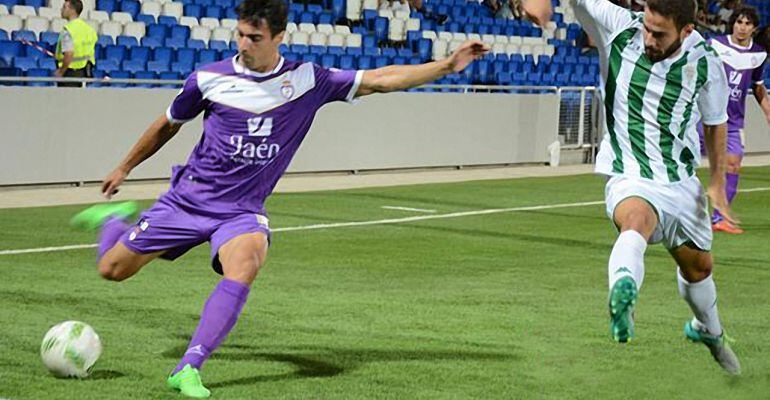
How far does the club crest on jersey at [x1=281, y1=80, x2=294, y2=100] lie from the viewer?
7.02m

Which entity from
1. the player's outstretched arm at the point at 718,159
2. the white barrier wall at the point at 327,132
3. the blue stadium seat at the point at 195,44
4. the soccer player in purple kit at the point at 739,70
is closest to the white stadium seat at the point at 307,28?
the blue stadium seat at the point at 195,44

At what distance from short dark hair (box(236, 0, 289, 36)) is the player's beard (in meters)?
1.74

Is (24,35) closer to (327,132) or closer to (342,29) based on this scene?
(327,132)

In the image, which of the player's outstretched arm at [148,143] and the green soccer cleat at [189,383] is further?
the player's outstretched arm at [148,143]

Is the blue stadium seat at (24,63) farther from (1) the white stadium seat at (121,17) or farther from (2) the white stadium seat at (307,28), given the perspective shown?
(2) the white stadium seat at (307,28)

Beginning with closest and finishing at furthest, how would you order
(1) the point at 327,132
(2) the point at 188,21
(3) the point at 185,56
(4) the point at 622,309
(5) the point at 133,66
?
(4) the point at 622,309 < (1) the point at 327,132 < (5) the point at 133,66 < (3) the point at 185,56 < (2) the point at 188,21

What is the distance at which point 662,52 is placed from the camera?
6.89 meters

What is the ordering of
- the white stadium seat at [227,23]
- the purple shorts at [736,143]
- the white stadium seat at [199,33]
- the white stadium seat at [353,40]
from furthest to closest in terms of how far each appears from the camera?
the white stadium seat at [353,40] → the white stadium seat at [227,23] → the white stadium seat at [199,33] → the purple shorts at [736,143]

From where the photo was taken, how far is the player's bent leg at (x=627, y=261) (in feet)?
19.6

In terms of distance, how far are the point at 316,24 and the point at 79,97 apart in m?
9.60

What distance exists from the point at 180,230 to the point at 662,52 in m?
2.47

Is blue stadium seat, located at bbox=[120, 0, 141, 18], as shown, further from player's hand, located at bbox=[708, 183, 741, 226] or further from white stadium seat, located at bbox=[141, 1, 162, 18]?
player's hand, located at bbox=[708, 183, 741, 226]

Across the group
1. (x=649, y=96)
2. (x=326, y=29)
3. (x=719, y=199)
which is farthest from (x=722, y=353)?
(x=326, y=29)

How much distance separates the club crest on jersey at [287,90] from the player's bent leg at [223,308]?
2.26 ft
